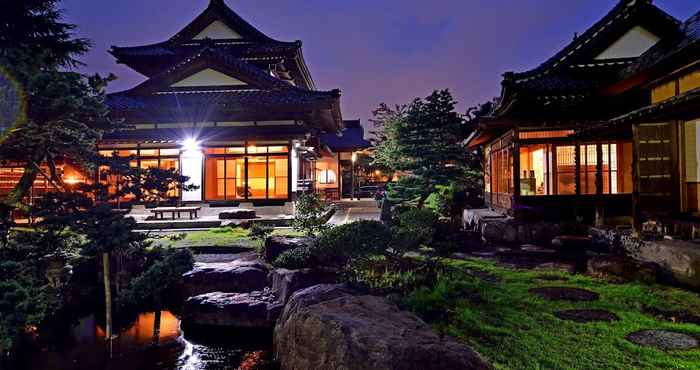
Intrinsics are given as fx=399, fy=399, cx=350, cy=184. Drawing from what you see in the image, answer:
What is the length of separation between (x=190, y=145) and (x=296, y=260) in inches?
508

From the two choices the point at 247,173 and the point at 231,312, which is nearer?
the point at 231,312

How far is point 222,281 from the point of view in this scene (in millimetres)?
7695

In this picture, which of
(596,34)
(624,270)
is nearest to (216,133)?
(596,34)

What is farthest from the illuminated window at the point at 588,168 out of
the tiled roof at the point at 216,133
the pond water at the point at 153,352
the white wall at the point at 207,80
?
the white wall at the point at 207,80

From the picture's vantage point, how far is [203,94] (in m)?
18.6

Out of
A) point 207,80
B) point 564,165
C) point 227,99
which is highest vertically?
point 207,80

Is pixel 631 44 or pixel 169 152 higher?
pixel 631 44

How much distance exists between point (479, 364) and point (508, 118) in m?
10.9

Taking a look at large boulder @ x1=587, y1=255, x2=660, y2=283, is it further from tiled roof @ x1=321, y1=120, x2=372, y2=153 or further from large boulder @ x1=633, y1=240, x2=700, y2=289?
tiled roof @ x1=321, y1=120, x2=372, y2=153

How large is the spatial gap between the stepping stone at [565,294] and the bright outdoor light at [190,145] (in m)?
16.0

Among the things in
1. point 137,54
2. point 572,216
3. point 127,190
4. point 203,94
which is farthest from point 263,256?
point 137,54

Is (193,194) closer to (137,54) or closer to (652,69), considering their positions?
(137,54)

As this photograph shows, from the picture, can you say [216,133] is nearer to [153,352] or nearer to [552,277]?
[153,352]

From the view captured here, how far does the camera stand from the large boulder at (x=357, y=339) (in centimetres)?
337
